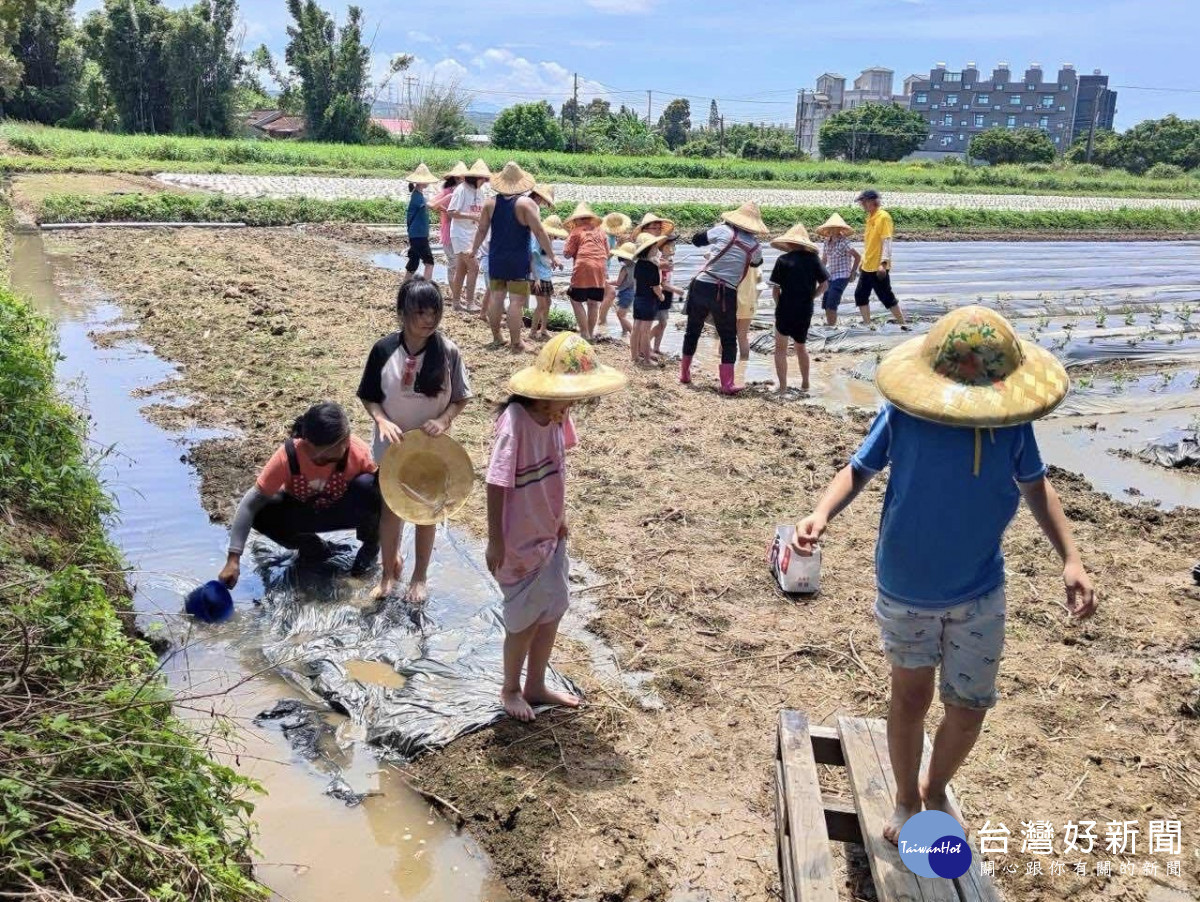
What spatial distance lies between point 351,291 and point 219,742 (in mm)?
9963

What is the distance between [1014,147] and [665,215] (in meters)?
67.4

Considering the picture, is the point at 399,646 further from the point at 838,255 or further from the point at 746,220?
the point at 838,255

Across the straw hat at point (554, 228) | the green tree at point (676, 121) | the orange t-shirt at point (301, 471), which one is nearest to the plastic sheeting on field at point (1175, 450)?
the orange t-shirt at point (301, 471)

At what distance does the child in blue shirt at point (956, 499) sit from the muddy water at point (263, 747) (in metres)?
1.58

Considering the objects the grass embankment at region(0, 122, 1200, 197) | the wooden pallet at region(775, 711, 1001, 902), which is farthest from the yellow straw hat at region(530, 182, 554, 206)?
the grass embankment at region(0, 122, 1200, 197)

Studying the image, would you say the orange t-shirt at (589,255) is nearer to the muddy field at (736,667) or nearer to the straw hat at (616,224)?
the straw hat at (616,224)

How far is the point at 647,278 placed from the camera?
10.0 meters

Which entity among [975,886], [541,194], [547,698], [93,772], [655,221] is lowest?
[547,698]

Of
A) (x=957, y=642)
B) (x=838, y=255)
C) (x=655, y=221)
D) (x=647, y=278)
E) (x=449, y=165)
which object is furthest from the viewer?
(x=449, y=165)

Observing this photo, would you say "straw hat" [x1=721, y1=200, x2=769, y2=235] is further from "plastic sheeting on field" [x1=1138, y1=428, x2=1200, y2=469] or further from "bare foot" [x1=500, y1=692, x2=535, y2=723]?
"bare foot" [x1=500, y1=692, x2=535, y2=723]

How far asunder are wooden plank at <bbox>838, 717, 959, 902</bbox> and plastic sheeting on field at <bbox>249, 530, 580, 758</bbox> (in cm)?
128

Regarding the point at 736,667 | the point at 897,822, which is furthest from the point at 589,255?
the point at 897,822

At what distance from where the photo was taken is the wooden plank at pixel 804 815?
2902 millimetres

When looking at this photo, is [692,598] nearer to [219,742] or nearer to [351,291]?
[219,742]
